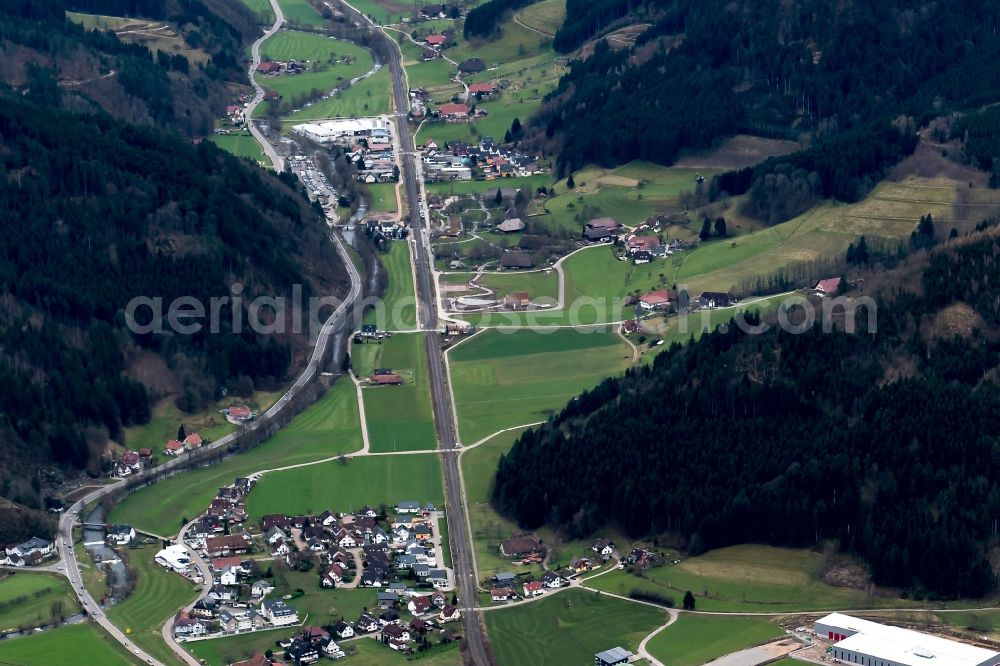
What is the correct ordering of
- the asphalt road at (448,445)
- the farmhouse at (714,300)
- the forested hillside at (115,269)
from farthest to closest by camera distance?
the farmhouse at (714,300), the forested hillside at (115,269), the asphalt road at (448,445)

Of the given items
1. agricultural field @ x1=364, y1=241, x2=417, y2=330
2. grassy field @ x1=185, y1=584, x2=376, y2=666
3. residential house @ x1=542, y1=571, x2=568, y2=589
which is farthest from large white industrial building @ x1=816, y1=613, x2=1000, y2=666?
agricultural field @ x1=364, y1=241, x2=417, y2=330

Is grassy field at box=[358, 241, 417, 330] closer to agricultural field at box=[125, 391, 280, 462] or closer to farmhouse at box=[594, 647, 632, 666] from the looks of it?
agricultural field at box=[125, 391, 280, 462]

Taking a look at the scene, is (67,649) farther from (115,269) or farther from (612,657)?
(115,269)

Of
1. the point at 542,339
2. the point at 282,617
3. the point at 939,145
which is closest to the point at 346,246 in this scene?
the point at 542,339

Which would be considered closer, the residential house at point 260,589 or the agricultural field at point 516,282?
the residential house at point 260,589

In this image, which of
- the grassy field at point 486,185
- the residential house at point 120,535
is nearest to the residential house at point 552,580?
the residential house at point 120,535

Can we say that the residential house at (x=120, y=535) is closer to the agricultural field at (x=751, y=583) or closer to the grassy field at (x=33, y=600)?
the grassy field at (x=33, y=600)
